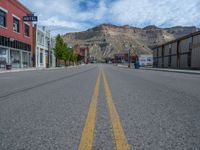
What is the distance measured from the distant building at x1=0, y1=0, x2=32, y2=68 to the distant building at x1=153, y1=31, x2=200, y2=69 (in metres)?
31.2

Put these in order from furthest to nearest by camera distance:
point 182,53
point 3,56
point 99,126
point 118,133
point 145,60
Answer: point 145,60, point 182,53, point 3,56, point 99,126, point 118,133

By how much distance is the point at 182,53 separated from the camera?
2066 inches

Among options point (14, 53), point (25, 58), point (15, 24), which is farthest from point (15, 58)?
point (15, 24)

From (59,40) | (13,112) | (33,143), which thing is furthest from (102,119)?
(59,40)

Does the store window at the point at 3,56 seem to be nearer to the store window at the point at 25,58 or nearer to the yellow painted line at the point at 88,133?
the store window at the point at 25,58

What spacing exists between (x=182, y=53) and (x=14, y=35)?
32917mm

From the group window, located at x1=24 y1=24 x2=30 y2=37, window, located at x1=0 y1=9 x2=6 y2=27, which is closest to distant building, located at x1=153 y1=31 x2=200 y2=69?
window, located at x1=24 y1=24 x2=30 y2=37

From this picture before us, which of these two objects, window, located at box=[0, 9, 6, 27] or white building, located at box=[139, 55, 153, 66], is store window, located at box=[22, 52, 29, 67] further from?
white building, located at box=[139, 55, 153, 66]

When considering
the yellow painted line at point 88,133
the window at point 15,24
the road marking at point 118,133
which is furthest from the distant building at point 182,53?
the yellow painted line at point 88,133

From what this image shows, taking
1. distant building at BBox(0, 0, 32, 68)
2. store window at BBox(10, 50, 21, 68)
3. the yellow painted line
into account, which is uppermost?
distant building at BBox(0, 0, 32, 68)

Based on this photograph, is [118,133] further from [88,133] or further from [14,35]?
[14,35]

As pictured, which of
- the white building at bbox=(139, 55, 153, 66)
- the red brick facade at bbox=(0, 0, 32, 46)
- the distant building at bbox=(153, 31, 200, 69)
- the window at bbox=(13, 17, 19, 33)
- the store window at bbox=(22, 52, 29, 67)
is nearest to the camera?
the red brick facade at bbox=(0, 0, 32, 46)

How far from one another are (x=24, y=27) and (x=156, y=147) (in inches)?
1976

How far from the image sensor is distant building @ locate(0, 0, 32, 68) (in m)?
39.7
